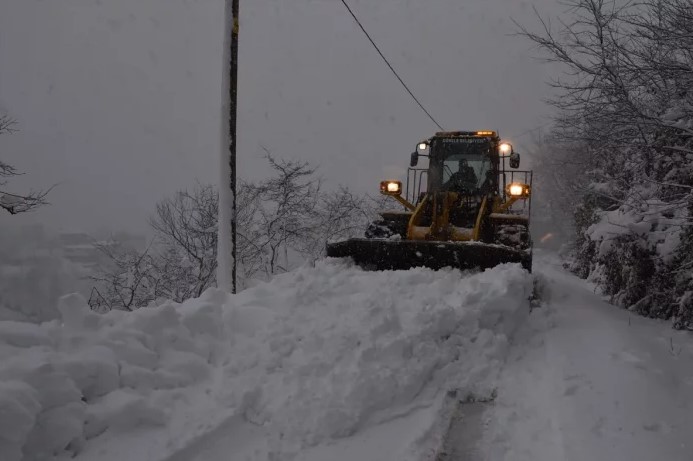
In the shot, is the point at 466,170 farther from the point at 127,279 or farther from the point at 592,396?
the point at 127,279

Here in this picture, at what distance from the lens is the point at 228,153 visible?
762 centimetres

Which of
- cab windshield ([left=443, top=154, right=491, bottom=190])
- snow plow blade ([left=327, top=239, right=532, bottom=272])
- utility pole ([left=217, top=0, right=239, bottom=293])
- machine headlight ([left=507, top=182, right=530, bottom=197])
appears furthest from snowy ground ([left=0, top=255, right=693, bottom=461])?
cab windshield ([left=443, top=154, right=491, bottom=190])

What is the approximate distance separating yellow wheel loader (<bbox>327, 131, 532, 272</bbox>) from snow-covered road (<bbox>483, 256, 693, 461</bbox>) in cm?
156

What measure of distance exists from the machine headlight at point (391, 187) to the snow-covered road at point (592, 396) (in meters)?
4.16

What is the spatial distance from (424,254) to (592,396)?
3.42 m

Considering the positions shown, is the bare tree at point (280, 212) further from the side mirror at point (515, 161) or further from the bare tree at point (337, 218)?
the side mirror at point (515, 161)

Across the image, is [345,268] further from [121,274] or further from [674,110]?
[121,274]

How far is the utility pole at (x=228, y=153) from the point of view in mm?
7555

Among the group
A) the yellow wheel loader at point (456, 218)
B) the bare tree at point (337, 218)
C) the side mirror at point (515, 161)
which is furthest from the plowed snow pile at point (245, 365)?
the bare tree at point (337, 218)

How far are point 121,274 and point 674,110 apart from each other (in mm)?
15568

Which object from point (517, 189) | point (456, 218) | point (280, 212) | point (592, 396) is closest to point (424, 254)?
point (517, 189)

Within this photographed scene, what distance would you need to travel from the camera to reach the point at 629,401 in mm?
3334

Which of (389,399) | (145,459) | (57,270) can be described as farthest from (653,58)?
(57,270)

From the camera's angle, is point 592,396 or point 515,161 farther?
point 515,161
